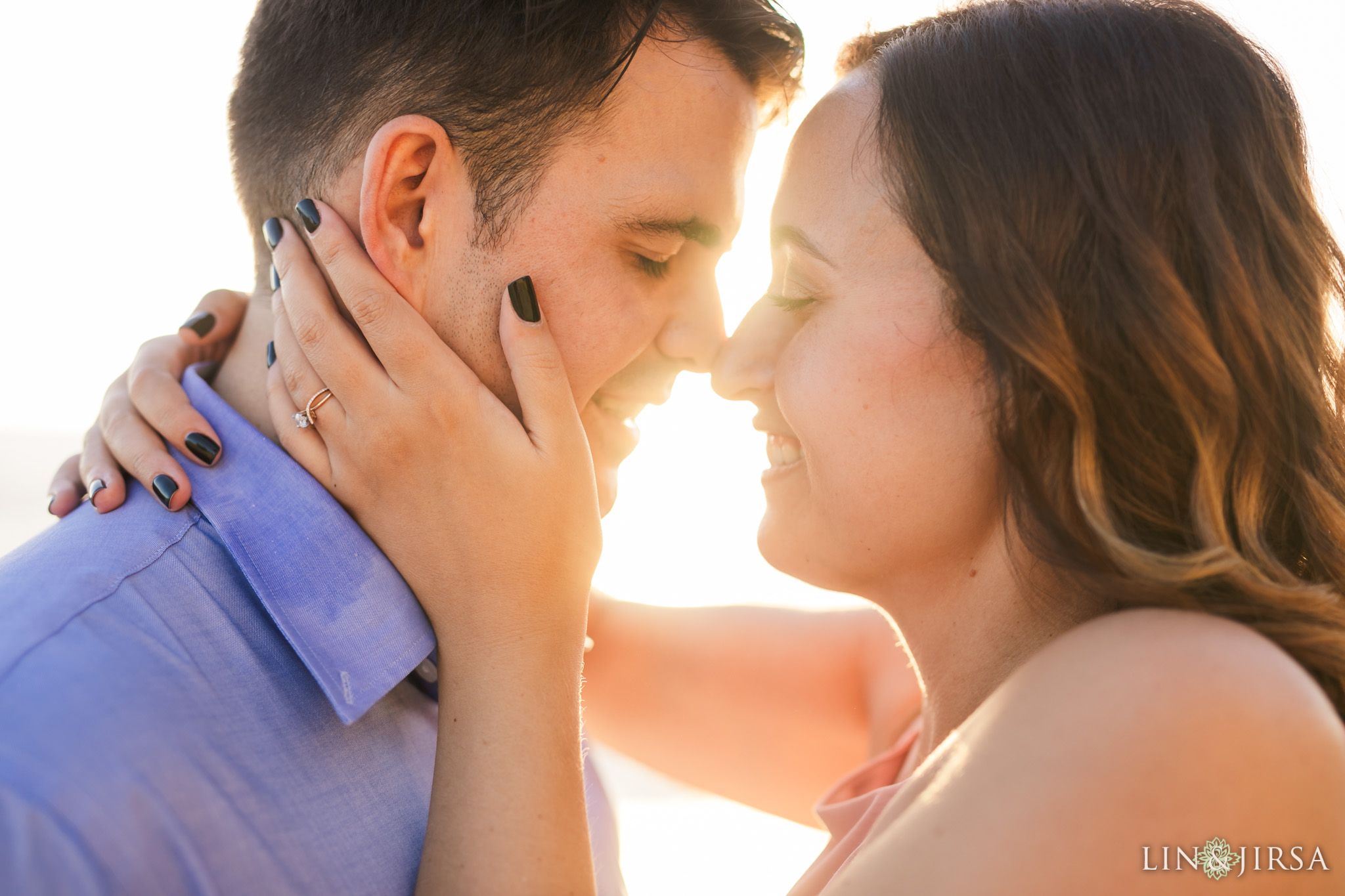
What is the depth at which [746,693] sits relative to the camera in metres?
2.66

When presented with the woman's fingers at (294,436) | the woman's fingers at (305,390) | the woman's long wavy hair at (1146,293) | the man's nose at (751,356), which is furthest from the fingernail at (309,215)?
the woman's long wavy hair at (1146,293)

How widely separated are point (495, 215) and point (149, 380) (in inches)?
32.0

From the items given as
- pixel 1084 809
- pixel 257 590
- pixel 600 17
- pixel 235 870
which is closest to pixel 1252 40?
pixel 600 17

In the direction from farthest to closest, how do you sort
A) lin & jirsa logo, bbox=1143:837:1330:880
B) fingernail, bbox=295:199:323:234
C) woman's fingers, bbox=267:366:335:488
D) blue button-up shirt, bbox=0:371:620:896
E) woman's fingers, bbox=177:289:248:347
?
1. woman's fingers, bbox=177:289:248:347
2. fingernail, bbox=295:199:323:234
3. woman's fingers, bbox=267:366:335:488
4. blue button-up shirt, bbox=0:371:620:896
5. lin & jirsa logo, bbox=1143:837:1330:880

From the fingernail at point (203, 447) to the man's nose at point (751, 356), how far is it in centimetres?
109

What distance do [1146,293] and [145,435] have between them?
6.13 feet

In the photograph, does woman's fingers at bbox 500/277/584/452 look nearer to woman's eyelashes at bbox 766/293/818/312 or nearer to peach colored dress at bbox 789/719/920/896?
woman's eyelashes at bbox 766/293/818/312

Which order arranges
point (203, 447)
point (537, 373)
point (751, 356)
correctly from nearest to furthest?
point (203, 447) → point (537, 373) → point (751, 356)

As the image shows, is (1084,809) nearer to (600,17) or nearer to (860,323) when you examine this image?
(860,323)

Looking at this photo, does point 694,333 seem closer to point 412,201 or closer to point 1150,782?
point 412,201

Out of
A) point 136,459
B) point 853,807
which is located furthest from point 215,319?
point 853,807

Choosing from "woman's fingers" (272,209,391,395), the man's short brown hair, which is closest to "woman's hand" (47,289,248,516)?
"woman's fingers" (272,209,391,395)

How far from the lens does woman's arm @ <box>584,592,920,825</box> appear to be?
2.59 m

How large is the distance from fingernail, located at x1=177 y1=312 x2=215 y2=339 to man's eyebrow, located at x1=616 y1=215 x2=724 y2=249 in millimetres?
1056
